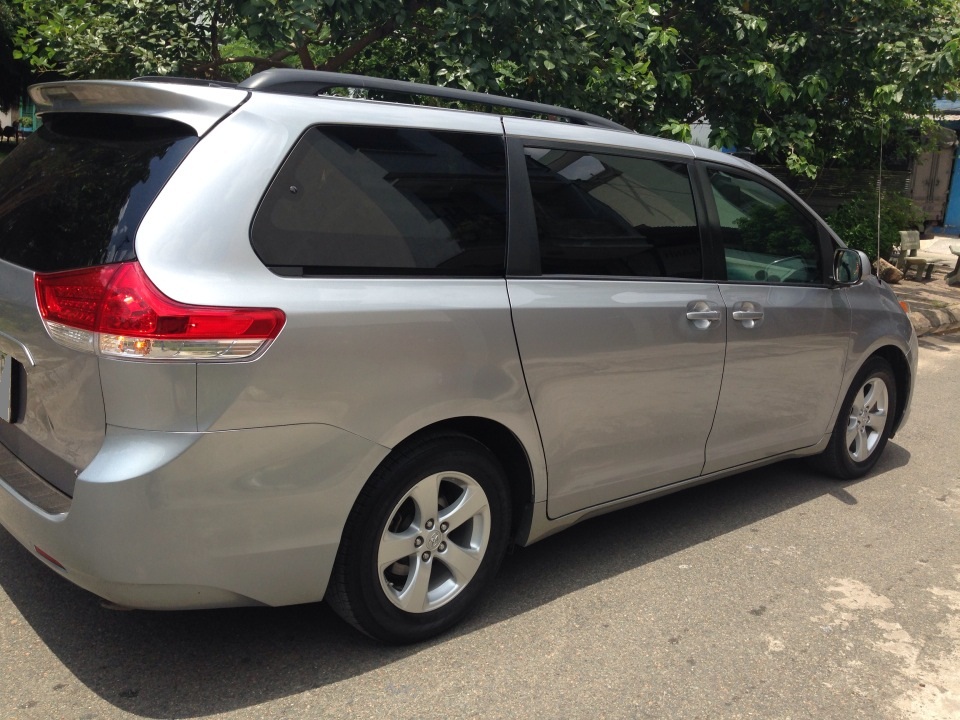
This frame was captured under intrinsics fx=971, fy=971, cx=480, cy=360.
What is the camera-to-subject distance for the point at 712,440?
422cm

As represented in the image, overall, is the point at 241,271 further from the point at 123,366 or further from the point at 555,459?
the point at 555,459

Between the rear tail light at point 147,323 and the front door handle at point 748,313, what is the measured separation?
2221 millimetres

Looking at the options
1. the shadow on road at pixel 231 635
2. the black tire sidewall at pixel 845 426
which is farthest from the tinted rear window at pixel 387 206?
the black tire sidewall at pixel 845 426

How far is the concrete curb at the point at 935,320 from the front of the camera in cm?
1091

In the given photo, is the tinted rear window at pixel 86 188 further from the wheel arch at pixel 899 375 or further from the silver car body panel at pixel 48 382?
the wheel arch at pixel 899 375

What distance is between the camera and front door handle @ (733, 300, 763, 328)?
165 inches

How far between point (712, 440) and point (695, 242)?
86cm

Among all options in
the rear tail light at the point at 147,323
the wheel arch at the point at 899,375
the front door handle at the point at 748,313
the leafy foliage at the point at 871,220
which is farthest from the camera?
the leafy foliage at the point at 871,220

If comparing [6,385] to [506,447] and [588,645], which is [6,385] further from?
[588,645]

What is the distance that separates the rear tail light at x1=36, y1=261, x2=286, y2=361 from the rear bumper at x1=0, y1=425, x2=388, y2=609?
0.23m

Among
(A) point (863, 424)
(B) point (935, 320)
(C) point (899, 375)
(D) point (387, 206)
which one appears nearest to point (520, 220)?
(D) point (387, 206)

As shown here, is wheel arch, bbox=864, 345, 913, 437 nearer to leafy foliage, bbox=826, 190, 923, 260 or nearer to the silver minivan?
the silver minivan

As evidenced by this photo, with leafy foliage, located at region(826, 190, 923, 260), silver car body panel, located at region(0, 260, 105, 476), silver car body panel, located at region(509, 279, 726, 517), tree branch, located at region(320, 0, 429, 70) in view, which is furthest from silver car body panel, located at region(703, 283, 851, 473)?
leafy foliage, located at region(826, 190, 923, 260)

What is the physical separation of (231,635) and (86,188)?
1537 mm
